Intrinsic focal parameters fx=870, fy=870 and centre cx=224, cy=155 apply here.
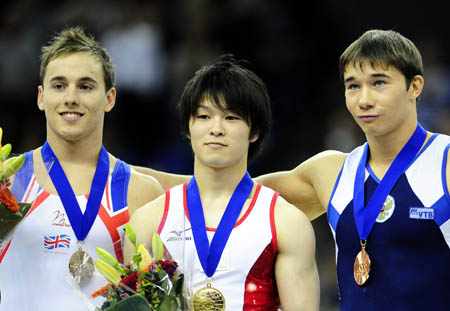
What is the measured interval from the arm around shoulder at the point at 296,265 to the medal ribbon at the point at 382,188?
0.39 meters

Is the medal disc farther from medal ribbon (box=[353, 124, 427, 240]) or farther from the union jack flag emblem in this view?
medal ribbon (box=[353, 124, 427, 240])

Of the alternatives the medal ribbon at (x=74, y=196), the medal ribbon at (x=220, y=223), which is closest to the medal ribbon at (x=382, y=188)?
the medal ribbon at (x=220, y=223)

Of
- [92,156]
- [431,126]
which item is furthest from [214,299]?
[431,126]

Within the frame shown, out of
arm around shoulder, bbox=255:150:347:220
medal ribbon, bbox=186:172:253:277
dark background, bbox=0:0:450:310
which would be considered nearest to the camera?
medal ribbon, bbox=186:172:253:277

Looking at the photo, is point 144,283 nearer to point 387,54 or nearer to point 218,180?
point 218,180

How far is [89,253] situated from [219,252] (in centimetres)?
75

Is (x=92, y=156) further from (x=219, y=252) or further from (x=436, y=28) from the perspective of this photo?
(x=436, y=28)

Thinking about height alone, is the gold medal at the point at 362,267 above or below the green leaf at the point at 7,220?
below

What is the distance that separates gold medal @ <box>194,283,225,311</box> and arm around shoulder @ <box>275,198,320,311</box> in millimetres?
304

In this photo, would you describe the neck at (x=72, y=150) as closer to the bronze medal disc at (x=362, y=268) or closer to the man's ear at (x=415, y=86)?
the bronze medal disc at (x=362, y=268)

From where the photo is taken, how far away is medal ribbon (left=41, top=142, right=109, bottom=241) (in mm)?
4562

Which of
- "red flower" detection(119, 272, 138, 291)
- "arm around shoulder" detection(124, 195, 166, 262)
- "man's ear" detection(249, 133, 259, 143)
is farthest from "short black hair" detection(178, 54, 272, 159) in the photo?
"red flower" detection(119, 272, 138, 291)

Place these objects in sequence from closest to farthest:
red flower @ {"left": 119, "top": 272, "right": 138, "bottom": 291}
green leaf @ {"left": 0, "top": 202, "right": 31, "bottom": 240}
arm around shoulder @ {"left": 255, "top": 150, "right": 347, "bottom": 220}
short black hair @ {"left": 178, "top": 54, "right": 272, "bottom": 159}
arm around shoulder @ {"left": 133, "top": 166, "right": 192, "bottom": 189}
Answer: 1. red flower @ {"left": 119, "top": 272, "right": 138, "bottom": 291}
2. green leaf @ {"left": 0, "top": 202, "right": 31, "bottom": 240}
3. short black hair @ {"left": 178, "top": 54, "right": 272, "bottom": 159}
4. arm around shoulder @ {"left": 255, "top": 150, "right": 347, "bottom": 220}
5. arm around shoulder @ {"left": 133, "top": 166, "right": 192, "bottom": 189}

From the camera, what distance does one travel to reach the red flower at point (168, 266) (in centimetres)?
364
